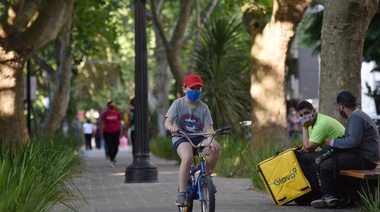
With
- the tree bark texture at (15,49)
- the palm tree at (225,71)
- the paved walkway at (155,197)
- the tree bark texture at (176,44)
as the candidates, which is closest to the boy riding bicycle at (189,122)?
the paved walkway at (155,197)

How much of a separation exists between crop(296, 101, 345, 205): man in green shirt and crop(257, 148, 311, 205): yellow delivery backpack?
0.11 m

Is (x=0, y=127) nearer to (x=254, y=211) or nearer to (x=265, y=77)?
(x=265, y=77)

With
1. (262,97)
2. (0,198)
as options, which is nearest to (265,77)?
(262,97)

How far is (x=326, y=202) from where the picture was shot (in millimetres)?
13164

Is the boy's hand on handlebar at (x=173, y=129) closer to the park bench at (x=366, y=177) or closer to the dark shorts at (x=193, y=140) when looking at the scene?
the dark shorts at (x=193, y=140)

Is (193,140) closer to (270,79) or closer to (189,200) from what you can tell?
(189,200)

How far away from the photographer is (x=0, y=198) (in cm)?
810

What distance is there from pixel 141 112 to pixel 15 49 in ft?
11.9

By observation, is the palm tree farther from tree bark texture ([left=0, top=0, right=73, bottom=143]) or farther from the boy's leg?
the boy's leg

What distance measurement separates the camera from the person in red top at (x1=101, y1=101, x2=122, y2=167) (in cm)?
2861

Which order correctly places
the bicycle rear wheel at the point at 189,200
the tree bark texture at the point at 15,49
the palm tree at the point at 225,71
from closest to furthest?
Answer: the bicycle rear wheel at the point at 189,200
the tree bark texture at the point at 15,49
the palm tree at the point at 225,71

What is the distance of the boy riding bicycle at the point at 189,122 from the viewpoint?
11.9m

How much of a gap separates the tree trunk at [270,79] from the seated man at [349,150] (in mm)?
8339

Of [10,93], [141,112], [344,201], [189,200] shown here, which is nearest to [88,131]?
[10,93]
